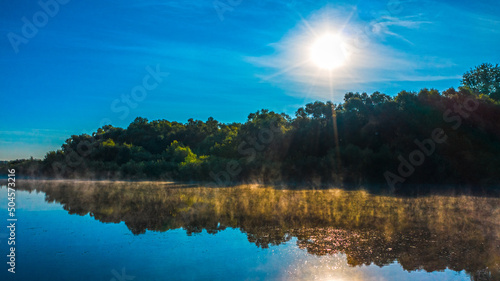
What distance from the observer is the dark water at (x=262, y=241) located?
30.6 feet

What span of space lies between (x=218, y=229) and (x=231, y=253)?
12.3ft

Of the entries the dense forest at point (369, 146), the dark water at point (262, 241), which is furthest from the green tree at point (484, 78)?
the dark water at point (262, 241)

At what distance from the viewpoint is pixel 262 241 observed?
12.7 meters

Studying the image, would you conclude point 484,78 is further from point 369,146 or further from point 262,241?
point 262,241

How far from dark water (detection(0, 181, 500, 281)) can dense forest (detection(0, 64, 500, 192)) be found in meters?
11.0

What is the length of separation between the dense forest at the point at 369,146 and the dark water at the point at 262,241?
11.0 meters

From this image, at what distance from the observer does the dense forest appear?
104 feet

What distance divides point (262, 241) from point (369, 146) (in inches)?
1040

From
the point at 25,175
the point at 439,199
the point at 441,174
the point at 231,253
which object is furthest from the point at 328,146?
the point at 25,175

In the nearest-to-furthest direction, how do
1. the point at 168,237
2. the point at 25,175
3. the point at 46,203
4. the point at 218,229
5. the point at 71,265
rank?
the point at 71,265, the point at 168,237, the point at 218,229, the point at 46,203, the point at 25,175

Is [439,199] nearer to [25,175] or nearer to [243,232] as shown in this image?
[243,232]

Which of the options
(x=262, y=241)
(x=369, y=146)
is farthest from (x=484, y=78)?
(x=262, y=241)

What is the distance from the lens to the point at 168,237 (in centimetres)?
1334

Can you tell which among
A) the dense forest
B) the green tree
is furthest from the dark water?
the green tree
